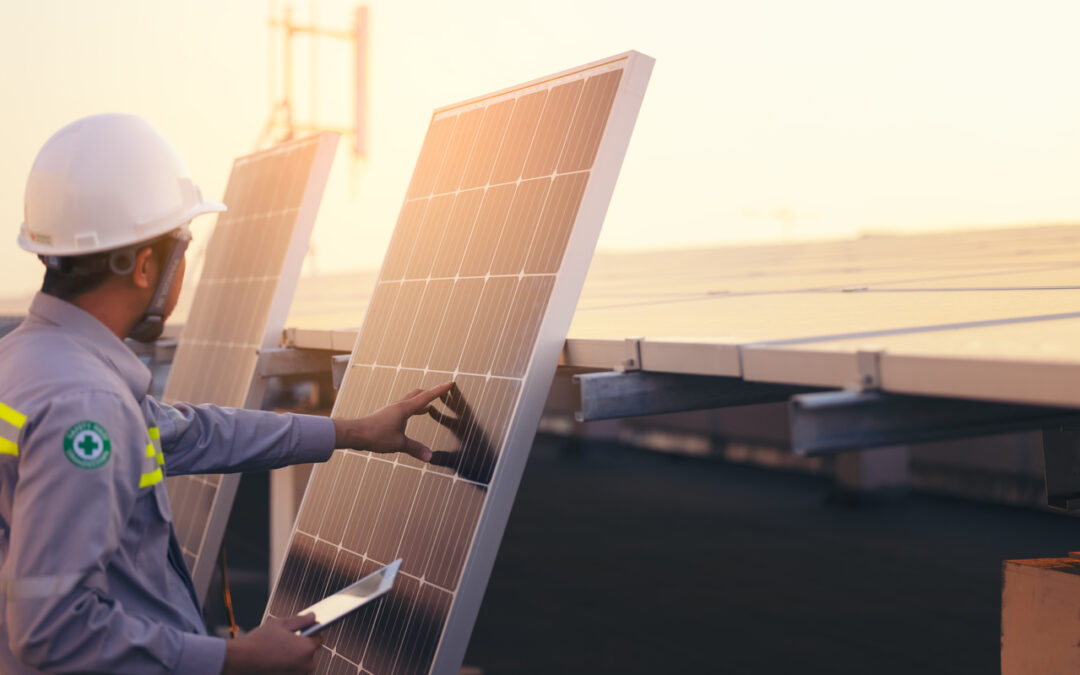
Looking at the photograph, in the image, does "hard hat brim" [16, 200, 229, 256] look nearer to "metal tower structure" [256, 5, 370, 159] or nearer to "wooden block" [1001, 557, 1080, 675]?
"wooden block" [1001, 557, 1080, 675]

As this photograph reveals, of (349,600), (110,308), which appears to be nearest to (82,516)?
(110,308)

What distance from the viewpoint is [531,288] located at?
459cm

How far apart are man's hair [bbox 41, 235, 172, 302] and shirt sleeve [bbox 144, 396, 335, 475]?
0.86 metres

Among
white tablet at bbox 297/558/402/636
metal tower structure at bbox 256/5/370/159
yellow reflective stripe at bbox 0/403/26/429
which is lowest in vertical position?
white tablet at bbox 297/558/402/636

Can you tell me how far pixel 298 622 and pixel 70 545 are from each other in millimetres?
842

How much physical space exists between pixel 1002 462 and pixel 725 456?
9977mm

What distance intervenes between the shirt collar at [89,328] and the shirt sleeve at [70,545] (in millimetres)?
327

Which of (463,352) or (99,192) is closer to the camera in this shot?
(99,192)

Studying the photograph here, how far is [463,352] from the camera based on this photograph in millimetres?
4836

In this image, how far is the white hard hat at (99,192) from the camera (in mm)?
3369

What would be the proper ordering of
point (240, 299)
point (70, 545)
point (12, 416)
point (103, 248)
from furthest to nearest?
1. point (240, 299)
2. point (103, 248)
3. point (12, 416)
4. point (70, 545)

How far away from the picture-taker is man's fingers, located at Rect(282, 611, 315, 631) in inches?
132

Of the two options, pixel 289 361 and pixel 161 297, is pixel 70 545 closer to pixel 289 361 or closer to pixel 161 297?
pixel 161 297

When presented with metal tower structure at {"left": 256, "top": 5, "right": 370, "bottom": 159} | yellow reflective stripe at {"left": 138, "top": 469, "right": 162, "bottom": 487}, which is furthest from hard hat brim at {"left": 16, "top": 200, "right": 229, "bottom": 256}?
metal tower structure at {"left": 256, "top": 5, "right": 370, "bottom": 159}
